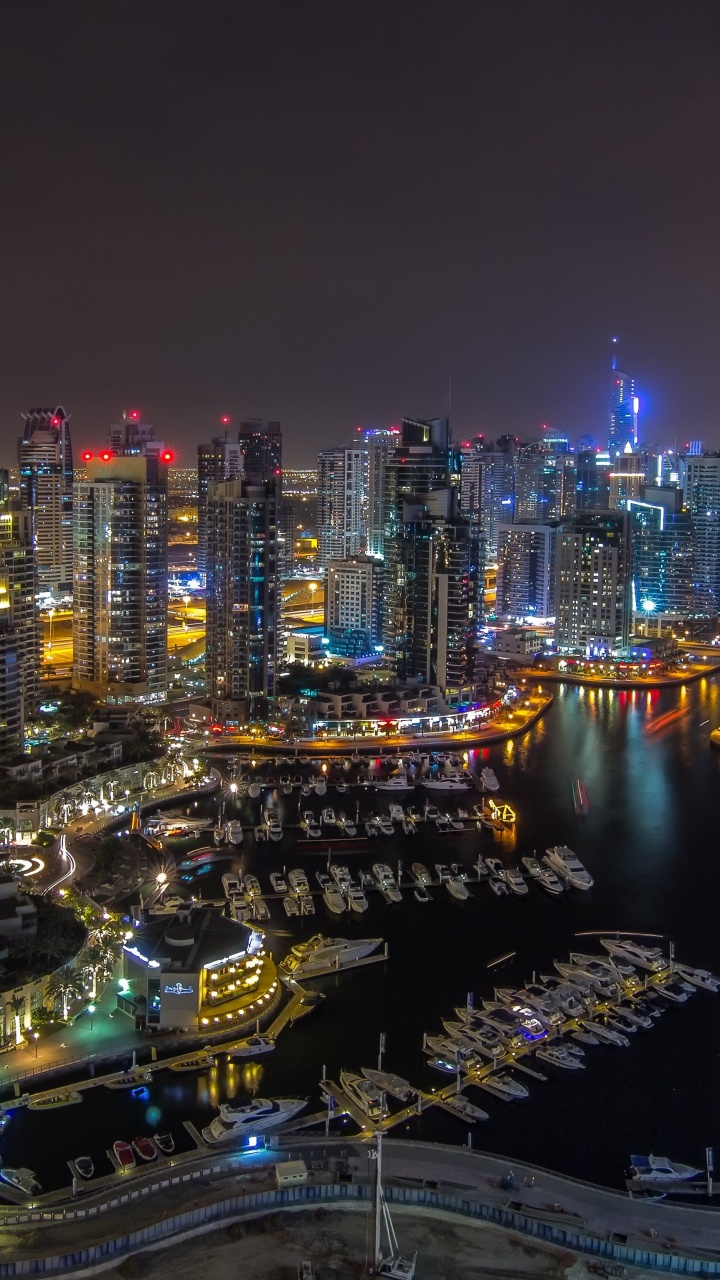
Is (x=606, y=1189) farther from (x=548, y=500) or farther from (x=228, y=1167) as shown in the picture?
(x=548, y=500)

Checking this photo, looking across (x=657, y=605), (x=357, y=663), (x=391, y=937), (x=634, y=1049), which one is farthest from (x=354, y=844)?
(x=657, y=605)

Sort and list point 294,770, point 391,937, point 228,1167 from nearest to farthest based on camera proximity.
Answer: point 228,1167 → point 391,937 → point 294,770

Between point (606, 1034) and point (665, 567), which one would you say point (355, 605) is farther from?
point (606, 1034)

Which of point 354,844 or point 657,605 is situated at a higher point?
point 657,605

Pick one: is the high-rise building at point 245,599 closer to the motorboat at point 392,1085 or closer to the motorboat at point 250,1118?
the motorboat at point 392,1085

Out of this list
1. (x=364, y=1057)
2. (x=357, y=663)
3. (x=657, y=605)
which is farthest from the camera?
(x=657, y=605)

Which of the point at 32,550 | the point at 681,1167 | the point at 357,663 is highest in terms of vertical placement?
the point at 32,550

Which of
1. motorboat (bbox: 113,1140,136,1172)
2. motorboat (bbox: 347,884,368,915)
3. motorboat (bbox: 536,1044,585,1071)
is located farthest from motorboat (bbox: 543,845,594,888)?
motorboat (bbox: 113,1140,136,1172)

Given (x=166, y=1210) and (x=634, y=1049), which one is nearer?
(x=166, y=1210)
